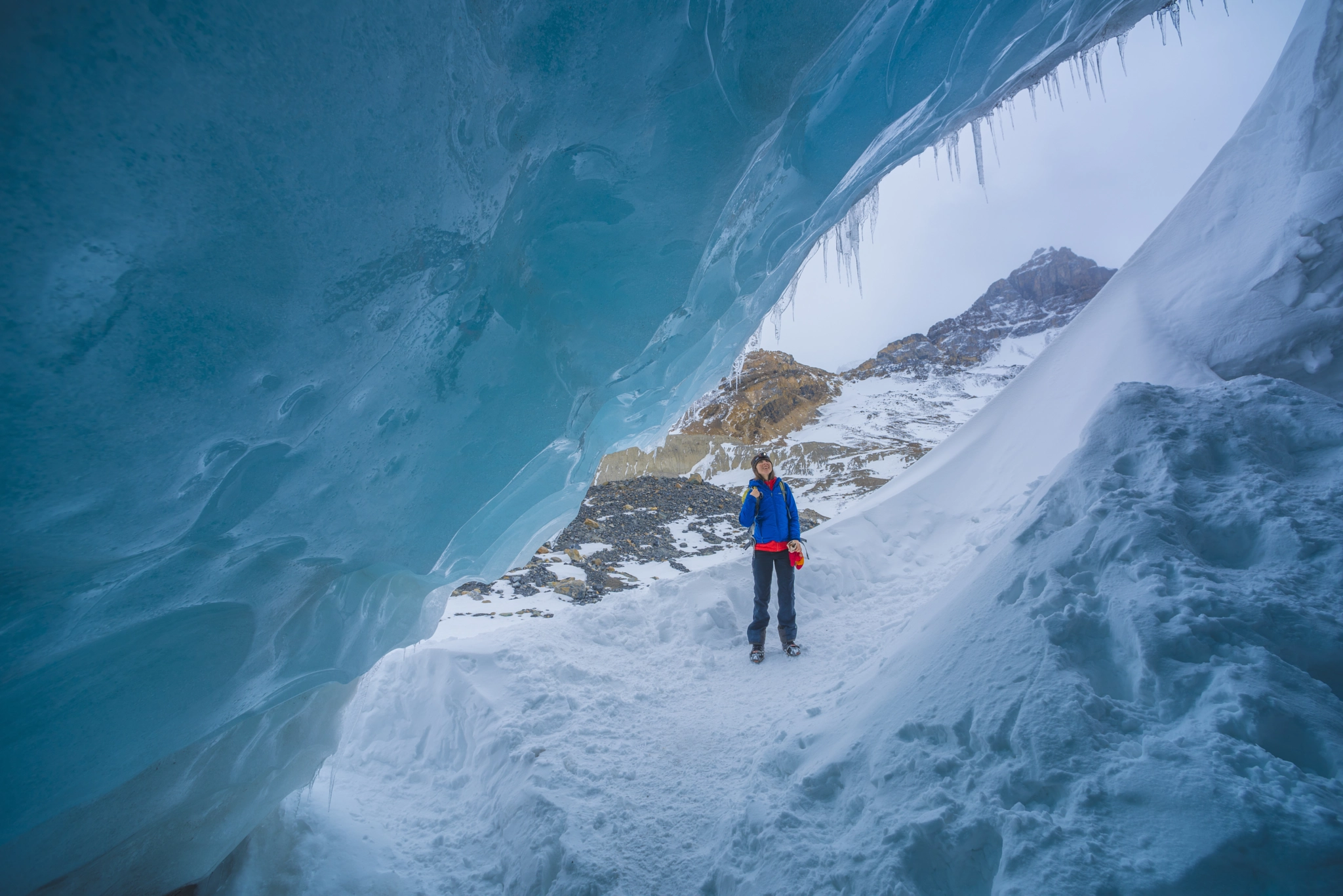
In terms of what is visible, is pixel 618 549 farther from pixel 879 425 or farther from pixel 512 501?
pixel 879 425

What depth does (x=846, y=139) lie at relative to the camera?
3252mm

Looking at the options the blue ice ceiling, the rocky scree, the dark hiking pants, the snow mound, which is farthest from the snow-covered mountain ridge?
the snow mound

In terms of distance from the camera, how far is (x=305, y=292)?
1.76 meters

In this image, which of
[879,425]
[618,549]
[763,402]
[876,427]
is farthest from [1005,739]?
[879,425]

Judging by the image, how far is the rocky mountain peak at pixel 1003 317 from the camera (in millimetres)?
67625

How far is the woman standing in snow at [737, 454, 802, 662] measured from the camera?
13.8 feet

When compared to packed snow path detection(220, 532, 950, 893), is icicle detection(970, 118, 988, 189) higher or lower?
higher

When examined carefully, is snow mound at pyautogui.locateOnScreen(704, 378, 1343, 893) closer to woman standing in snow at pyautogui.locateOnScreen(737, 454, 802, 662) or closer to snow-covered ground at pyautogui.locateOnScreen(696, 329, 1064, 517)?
woman standing in snow at pyautogui.locateOnScreen(737, 454, 802, 662)

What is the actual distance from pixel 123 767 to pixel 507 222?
2.62m

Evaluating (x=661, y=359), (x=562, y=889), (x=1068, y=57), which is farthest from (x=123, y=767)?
(x=1068, y=57)

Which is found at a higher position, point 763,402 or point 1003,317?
point 1003,317

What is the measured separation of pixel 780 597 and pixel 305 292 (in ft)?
12.2

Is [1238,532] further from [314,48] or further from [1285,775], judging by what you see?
[314,48]

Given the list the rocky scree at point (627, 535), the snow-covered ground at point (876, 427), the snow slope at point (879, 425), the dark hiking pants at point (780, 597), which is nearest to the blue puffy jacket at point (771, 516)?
the dark hiking pants at point (780, 597)
